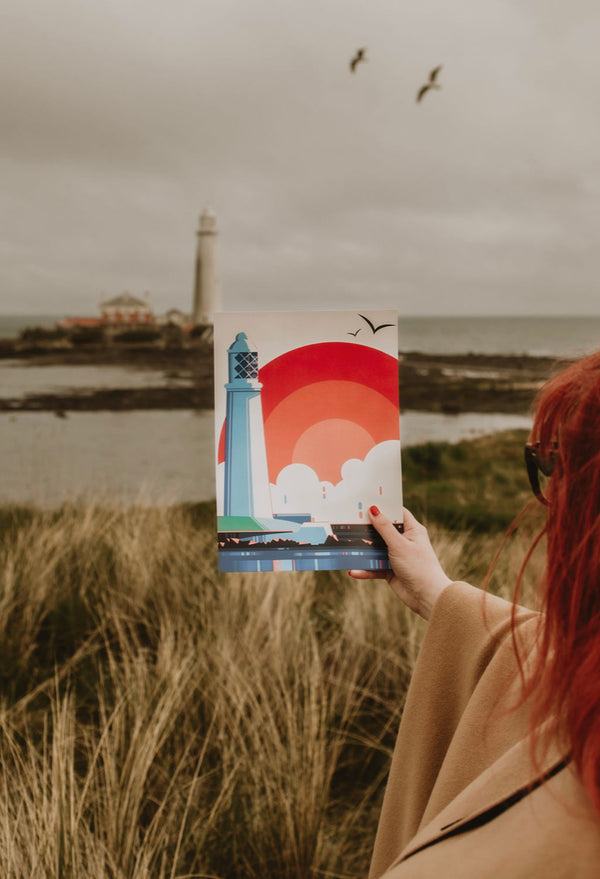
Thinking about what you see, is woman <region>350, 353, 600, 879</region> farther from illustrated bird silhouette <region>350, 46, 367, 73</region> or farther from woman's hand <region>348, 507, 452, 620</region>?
illustrated bird silhouette <region>350, 46, 367, 73</region>

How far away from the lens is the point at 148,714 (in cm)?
258

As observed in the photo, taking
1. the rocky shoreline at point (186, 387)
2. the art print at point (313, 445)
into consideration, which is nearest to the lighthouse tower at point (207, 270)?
the rocky shoreline at point (186, 387)

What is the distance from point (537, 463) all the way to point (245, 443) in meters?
0.66

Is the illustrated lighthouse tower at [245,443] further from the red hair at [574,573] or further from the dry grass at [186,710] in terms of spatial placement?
the dry grass at [186,710]

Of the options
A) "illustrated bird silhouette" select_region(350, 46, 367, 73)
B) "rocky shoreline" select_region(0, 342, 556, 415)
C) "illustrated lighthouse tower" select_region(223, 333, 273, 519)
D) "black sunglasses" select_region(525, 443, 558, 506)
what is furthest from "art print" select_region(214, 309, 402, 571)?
"rocky shoreline" select_region(0, 342, 556, 415)

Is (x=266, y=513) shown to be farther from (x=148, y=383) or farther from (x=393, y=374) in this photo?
(x=148, y=383)

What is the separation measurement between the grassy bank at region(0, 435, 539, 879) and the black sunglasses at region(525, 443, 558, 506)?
1399 millimetres

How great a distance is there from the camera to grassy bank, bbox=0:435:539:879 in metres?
2.01

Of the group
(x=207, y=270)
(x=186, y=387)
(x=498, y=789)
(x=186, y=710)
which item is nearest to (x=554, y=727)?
(x=498, y=789)

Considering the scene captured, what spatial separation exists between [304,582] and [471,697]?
280 cm

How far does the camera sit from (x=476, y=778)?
0.94 m

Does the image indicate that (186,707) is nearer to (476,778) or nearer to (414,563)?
(414,563)

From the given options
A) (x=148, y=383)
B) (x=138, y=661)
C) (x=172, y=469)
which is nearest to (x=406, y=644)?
(x=138, y=661)

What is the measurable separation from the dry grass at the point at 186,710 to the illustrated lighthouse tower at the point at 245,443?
1.00 metres
